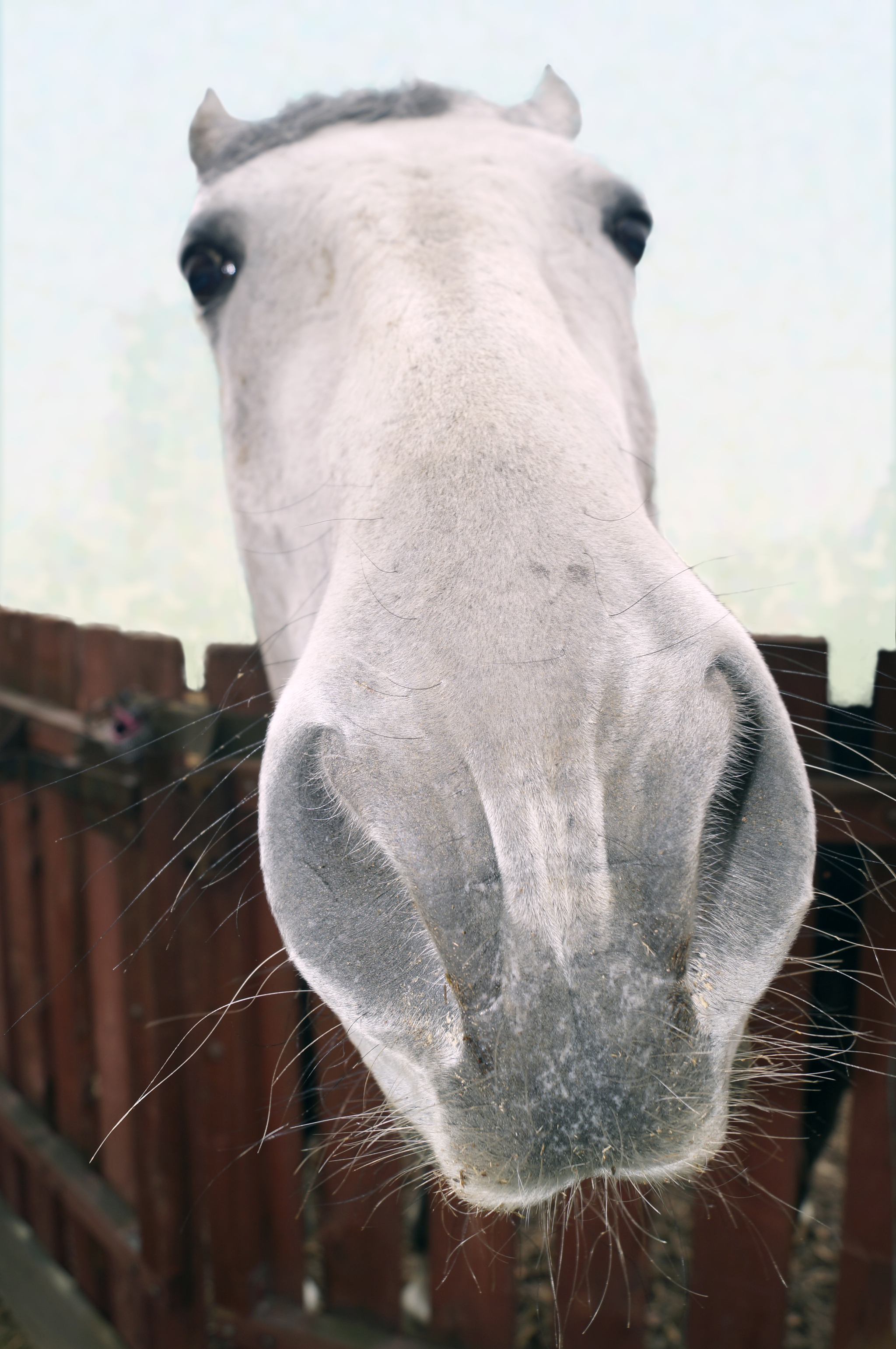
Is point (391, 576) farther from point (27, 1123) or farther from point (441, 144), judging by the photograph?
point (27, 1123)

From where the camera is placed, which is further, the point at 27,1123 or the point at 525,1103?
the point at 27,1123

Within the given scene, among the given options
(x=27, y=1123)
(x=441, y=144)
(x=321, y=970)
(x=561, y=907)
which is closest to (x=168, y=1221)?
(x=27, y=1123)

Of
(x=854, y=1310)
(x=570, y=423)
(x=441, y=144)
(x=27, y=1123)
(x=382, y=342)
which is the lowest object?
(x=27, y=1123)

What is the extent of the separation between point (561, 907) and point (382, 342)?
0.86 m

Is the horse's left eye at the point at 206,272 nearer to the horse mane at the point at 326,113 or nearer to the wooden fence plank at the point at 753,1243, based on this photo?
the horse mane at the point at 326,113

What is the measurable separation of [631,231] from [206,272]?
3.12 ft

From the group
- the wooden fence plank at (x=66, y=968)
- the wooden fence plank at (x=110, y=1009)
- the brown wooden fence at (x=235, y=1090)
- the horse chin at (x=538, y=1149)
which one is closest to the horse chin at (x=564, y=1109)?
the horse chin at (x=538, y=1149)

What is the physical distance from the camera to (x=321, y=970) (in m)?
0.81

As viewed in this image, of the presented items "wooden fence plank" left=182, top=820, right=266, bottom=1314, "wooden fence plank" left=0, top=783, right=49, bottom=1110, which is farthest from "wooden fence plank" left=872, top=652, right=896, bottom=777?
"wooden fence plank" left=0, top=783, right=49, bottom=1110

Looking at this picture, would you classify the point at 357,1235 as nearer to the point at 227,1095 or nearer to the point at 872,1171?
the point at 227,1095

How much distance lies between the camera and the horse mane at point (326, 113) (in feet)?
5.90

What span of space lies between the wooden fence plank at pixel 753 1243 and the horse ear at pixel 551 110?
2.12m

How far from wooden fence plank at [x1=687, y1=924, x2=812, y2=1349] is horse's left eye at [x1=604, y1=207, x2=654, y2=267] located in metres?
1.55

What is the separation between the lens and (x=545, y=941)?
692 millimetres
